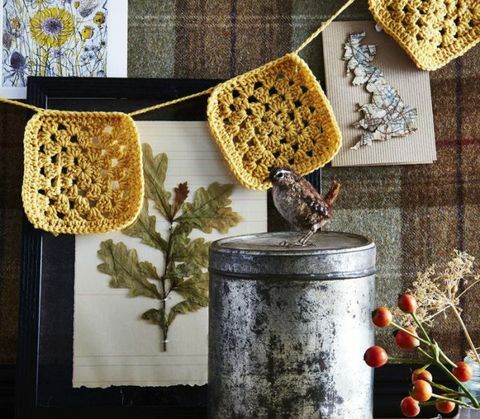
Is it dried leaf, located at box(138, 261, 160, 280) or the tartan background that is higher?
the tartan background

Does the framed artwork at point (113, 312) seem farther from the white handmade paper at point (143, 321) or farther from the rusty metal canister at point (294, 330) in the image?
the rusty metal canister at point (294, 330)

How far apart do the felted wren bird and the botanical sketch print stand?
0.28m

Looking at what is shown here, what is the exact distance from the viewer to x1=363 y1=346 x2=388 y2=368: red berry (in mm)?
524

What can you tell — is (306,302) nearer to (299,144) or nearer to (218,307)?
(218,307)

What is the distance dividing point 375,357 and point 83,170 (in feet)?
1.28

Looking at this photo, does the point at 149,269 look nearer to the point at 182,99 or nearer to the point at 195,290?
the point at 195,290

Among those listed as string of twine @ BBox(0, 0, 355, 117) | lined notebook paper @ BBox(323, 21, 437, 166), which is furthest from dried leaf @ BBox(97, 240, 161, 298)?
lined notebook paper @ BBox(323, 21, 437, 166)

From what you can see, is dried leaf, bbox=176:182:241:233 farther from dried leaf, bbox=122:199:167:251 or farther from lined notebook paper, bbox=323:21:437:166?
lined notebook paper, bbox=323:21:437:166

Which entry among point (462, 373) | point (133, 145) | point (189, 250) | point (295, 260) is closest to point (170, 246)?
point (189, 250)

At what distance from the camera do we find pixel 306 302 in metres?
0.54

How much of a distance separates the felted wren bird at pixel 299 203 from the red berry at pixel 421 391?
166mm

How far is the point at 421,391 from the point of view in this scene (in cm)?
53

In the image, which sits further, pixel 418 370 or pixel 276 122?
pixel 276 122

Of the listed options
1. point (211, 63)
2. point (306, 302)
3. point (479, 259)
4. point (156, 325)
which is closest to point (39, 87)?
point (211, 63)
